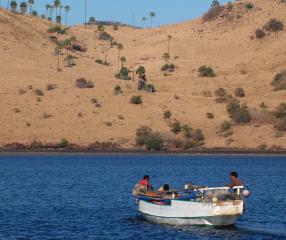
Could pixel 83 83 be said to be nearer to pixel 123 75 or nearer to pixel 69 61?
pixel 123 75

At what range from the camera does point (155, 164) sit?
342 feet

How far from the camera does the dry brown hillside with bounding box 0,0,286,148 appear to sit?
122m

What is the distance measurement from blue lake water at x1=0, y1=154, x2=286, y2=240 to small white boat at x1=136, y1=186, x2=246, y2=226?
1.94 ft

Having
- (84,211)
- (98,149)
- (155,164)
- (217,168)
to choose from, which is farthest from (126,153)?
(84,211)

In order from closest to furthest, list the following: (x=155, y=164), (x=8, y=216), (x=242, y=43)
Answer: (x=8, y=216) → (x=155, y=164) → (x=242, y=43)

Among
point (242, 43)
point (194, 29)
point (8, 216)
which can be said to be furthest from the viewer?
point (194, 29)

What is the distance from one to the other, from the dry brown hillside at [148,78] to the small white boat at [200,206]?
226 feet

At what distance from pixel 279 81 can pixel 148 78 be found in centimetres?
2223

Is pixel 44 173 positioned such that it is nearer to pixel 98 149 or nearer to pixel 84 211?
pixel 98 149

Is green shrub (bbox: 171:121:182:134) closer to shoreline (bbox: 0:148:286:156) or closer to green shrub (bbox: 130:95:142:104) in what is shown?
shoreline (bbox: 0:148:286:156)

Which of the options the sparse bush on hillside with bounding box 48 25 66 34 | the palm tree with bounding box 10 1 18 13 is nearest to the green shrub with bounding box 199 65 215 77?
the sparse bush on hillside with bounding box 48 25 66 34

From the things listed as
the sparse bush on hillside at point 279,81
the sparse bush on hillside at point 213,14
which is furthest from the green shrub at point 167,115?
the sparse bush on hillside at point 213,14

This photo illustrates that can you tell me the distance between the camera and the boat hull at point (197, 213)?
4709 cm

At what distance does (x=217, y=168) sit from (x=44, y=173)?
18482 millimetres
